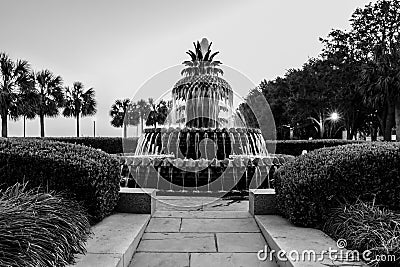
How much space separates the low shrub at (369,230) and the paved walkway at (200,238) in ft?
2.62

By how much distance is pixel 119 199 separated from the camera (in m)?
4.74

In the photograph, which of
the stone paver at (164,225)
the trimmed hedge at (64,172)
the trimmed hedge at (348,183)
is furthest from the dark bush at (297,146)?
the trimmed hedge at (64,172)

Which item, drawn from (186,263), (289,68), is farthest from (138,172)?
(289,68)

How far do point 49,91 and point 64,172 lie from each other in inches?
928

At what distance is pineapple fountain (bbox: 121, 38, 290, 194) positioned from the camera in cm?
697

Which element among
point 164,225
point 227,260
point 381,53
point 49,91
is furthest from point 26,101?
point 381,53

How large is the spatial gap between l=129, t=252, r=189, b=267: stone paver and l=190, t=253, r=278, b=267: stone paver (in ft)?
0.31

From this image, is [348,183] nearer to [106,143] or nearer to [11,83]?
[106,143]

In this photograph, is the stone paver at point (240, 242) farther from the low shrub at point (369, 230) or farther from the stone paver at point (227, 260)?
the low shrub at point (369, 230)

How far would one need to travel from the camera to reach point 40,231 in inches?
106

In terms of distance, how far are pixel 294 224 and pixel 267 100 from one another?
37937mm

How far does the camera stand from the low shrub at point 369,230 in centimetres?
273

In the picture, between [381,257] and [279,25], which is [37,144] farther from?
[279,25]

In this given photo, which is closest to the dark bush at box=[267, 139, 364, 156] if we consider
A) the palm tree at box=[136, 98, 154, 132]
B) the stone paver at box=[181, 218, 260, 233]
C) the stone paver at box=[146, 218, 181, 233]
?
the palm tree at box=[136, 98, 154, 132]
